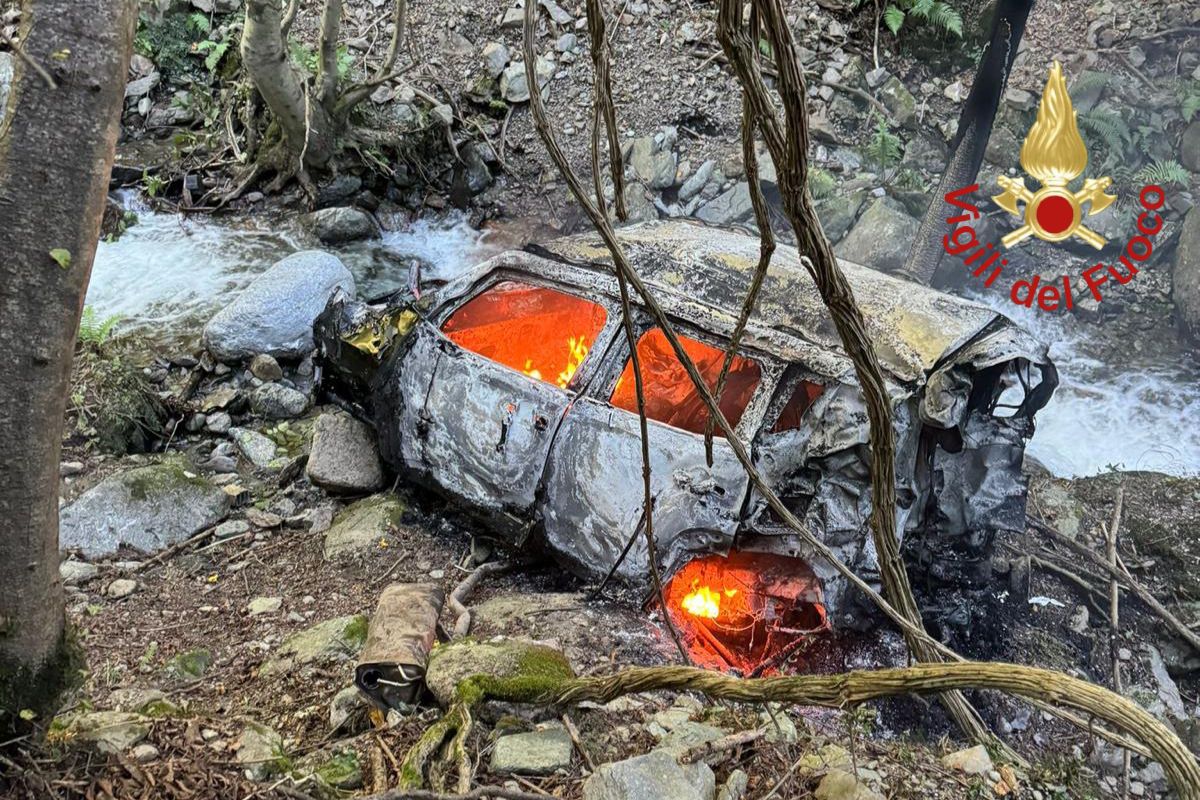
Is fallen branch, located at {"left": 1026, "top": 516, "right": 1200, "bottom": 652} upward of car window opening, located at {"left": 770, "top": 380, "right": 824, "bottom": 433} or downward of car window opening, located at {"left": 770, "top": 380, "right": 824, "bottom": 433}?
downward

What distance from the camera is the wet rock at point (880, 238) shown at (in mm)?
8352

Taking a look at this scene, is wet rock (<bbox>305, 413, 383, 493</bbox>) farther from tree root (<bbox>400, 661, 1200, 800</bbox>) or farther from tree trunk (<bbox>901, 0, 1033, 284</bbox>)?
tree trunk (<bbox>901, 0, 1033, 284</bbox>)

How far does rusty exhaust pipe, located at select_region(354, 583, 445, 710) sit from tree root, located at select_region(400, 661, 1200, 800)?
0.21 m

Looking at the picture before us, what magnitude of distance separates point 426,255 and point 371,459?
156 inches

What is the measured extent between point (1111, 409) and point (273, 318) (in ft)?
22.1

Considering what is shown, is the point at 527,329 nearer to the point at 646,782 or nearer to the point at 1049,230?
the point at 646,782

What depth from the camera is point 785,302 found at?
14.6ft

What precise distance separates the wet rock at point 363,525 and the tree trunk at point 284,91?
14.4 feet

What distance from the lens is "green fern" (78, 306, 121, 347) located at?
21.1 feet

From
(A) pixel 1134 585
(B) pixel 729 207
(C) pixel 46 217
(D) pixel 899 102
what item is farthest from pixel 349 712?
(D) pixel 899 102

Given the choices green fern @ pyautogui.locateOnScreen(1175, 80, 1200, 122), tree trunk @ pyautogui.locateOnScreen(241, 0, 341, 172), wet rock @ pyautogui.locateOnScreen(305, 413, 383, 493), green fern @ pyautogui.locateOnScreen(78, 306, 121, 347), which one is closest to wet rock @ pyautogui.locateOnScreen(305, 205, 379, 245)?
tree trunk @ pyautogui.locateOnScreen(241, 0, 341, 172)

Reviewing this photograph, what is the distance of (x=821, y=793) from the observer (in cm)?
274

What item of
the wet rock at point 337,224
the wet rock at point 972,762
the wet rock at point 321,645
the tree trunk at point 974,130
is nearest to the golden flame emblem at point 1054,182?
the tree trunk at point 974,130

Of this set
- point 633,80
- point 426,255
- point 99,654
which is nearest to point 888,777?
point 99,654
